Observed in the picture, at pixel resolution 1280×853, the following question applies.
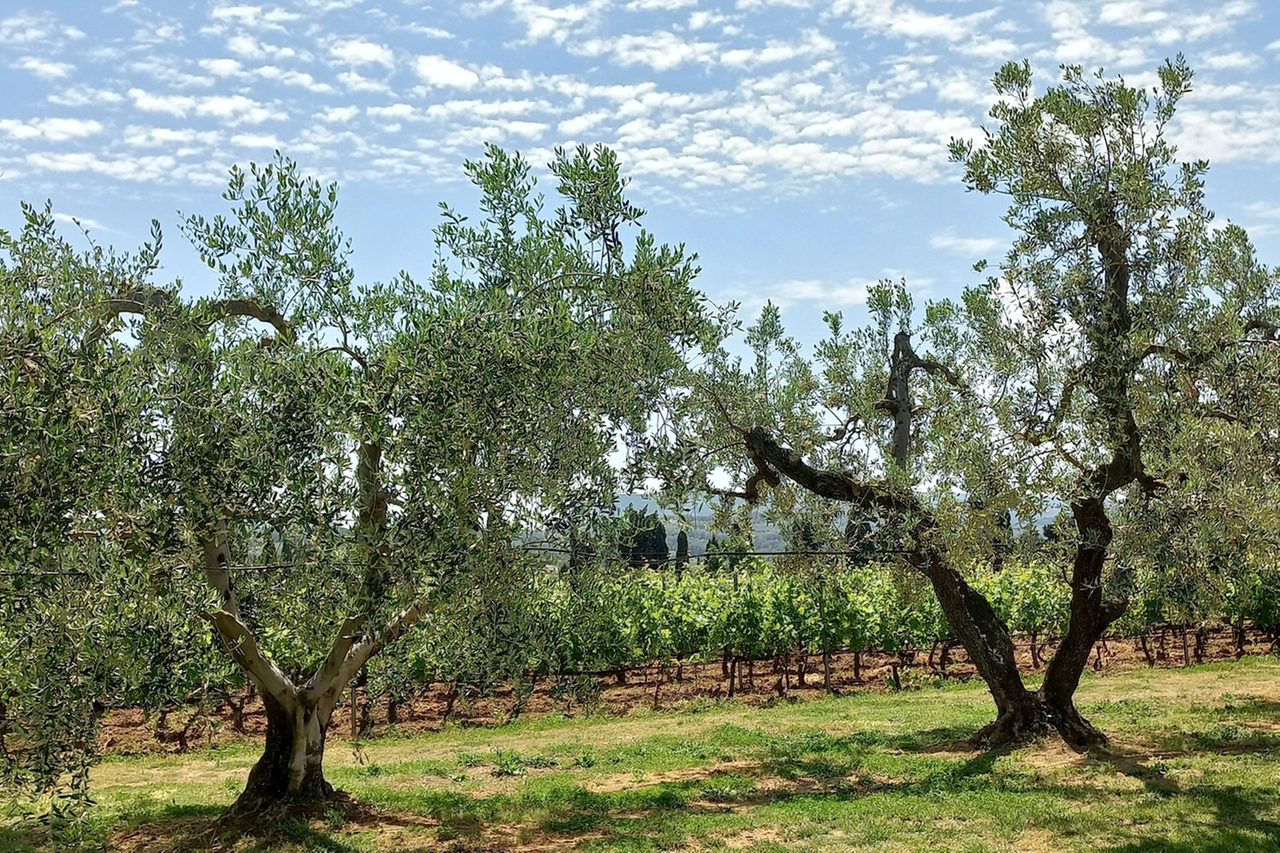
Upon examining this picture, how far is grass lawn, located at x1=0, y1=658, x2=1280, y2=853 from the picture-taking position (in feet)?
40.4

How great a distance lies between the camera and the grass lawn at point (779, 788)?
485 inches

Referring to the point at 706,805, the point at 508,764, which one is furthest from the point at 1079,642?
the point at 508,764

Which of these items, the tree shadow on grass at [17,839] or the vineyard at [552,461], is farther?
the tree shadow on grass at [17,839]

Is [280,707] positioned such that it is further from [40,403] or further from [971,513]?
[971,513]

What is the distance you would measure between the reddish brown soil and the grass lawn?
1845mm

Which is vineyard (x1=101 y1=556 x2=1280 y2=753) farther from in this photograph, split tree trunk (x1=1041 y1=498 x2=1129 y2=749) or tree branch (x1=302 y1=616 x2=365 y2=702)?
tree branch (x1=302 y1=616 x2=365 y2=702)

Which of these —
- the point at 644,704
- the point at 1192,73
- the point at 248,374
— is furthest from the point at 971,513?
the point at 644,704

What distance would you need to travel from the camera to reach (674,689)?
29.8 m

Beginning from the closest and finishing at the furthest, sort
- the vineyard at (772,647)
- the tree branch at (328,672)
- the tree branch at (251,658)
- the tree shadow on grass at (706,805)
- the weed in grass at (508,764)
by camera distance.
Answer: the tree branch at (251,658) < the tree shadow on grass at (706,805) < the tree branch at (328,672) < the weed in grass at (508,764) < the vineyard at (772,647)

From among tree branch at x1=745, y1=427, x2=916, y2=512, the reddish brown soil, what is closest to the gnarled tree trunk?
tree branch at x1=745, y1=427, x2=916, y2=512

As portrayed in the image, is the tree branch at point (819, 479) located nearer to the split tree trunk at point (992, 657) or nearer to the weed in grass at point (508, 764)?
the split tree trunk at point (992, 657)

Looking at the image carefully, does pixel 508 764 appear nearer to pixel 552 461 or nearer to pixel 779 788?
pixel 779 788

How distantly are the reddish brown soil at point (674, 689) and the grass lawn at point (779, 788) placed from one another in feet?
6.05

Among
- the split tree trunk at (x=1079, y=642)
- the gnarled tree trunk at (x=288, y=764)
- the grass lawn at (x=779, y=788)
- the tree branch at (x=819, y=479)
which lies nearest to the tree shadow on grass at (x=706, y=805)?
the grass lawn at (x=779, y=788)
